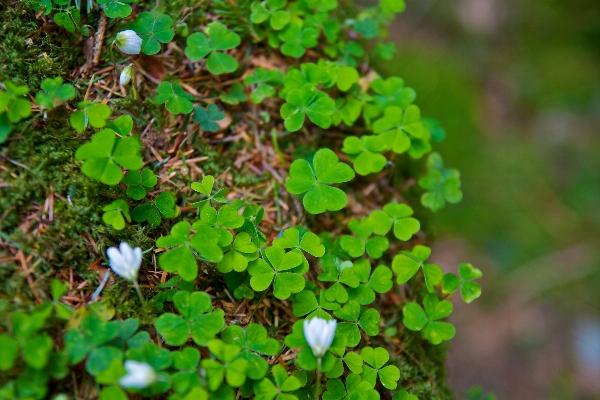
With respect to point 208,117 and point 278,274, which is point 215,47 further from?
point 278,274

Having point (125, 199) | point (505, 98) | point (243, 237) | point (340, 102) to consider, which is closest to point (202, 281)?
point (243, 237)

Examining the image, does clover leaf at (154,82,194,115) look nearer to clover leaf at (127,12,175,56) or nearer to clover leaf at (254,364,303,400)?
clover leaf at (127,12,175,56)

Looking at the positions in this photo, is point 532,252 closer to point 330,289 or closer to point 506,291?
point 506,291

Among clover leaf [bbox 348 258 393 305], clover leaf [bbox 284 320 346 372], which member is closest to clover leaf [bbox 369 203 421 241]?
clover leaf [bbox 348 258 393 305]

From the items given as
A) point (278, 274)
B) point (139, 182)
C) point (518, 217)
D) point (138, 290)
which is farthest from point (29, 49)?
point (518, 217)

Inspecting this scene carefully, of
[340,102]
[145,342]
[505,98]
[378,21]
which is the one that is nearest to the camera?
[145,342]

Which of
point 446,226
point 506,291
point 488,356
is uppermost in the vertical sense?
point 446,226
